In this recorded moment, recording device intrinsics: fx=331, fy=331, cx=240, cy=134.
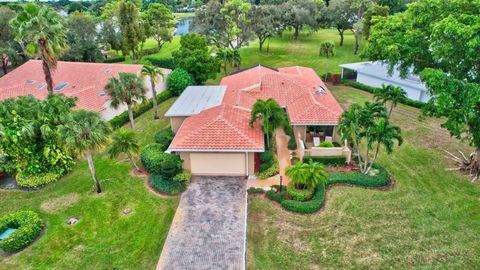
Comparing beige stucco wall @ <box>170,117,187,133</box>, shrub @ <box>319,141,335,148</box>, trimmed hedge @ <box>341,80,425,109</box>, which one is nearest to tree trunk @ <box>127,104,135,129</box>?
beige stucco wall @ <box>170,117,187,133</box>

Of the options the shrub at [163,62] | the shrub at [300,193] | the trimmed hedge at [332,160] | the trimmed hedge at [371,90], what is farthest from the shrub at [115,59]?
the shrub at [300,193]

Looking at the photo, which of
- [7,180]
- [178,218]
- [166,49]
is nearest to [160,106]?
[7,180]

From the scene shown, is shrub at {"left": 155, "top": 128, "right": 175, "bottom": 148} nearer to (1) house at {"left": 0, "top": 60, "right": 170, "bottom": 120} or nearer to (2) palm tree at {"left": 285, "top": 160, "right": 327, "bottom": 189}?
(1) house at {"left": 0, "top": 60, "right": 170, "bottom": 120}

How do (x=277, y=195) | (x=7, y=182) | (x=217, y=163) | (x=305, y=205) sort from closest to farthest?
1. (x=305, y=205)
2. (x=277, y=195)
3. (x=217, y=163)
4. (x=7, y=182)

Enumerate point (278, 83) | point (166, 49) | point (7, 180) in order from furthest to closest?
point (166, 49) → point (278, 83) → point (7, 180)

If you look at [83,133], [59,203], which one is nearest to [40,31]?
[83,133]

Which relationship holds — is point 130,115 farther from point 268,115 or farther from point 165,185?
point 268,115

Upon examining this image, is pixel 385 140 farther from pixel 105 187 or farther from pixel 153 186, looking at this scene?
pixel 105 187

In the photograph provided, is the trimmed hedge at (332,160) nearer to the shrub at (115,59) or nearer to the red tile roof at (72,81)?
the red tile roof at (72,81)
